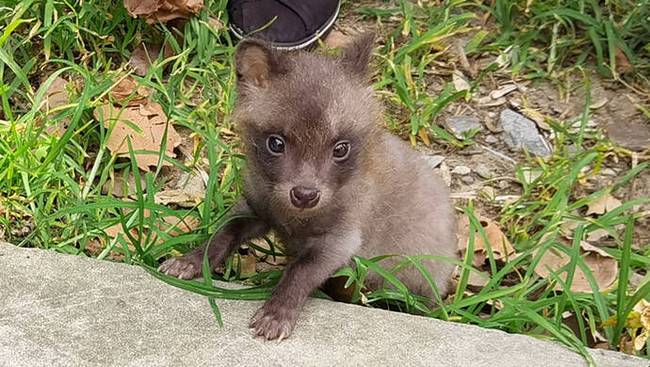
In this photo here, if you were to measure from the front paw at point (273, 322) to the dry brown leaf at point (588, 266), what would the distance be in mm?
1263

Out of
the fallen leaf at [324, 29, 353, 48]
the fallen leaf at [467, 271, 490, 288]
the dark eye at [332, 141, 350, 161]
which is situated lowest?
the fallen leaf at [467, 271, 490, 288]

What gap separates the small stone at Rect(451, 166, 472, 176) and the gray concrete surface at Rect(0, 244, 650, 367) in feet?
4.89

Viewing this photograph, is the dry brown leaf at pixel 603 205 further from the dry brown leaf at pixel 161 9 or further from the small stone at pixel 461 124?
the dry brown leaf at pixel 161 9

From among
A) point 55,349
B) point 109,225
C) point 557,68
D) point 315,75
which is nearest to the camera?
point 55,349

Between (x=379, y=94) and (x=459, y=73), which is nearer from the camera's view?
(x=379, y=94)

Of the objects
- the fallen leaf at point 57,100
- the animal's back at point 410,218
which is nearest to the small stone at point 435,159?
the animal's back at point 410,218

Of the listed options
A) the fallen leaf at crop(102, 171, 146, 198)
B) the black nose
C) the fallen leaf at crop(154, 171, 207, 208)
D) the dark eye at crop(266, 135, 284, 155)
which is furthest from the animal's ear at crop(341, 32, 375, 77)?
the fallen leaf at crop(102, 171, 146, 198)

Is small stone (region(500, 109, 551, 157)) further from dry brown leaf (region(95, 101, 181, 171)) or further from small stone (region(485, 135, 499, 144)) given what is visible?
dry brown leaf (region(95, 101, 181, 171))

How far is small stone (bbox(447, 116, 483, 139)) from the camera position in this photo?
5.00 metres

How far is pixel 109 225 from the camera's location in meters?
3.97

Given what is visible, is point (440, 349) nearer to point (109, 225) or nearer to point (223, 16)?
point (109, 225)

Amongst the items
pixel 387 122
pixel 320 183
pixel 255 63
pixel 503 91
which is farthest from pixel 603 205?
pixel 255 63

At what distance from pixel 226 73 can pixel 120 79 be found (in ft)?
1.99

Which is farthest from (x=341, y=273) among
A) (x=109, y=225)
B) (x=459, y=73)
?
(x=459, y=73)
